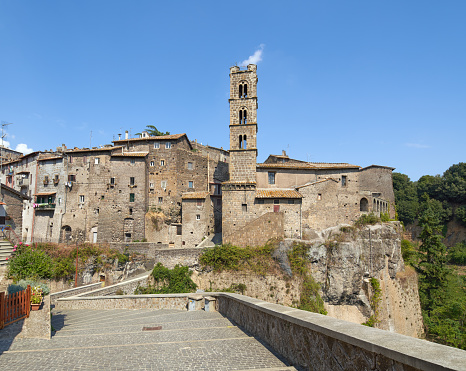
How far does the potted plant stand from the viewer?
34.4 ft

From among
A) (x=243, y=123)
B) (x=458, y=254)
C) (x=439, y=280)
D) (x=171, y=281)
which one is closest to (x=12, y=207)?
(x=171, y=281)

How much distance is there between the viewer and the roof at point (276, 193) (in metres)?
34.2

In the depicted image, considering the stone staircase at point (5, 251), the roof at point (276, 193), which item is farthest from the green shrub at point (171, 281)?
the stone staircase at point (5, 251)

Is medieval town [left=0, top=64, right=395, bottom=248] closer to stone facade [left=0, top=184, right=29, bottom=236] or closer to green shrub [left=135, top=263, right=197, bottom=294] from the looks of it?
green shrub [left=135, top=263, right=197, bottom=294]

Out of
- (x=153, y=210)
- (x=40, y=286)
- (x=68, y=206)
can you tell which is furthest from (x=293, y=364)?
(x=68, y=206)

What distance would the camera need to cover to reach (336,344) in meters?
4.81

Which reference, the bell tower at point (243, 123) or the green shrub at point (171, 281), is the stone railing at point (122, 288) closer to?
the green shrub at point (171, 281)

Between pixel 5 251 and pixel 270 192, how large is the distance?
79.8 ft

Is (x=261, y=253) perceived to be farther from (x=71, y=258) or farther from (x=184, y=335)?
(x=184, y=335)

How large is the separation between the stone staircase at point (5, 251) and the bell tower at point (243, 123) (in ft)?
69.5

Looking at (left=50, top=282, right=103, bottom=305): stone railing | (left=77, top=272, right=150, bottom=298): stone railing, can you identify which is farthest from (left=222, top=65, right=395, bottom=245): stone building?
(left=50, top=282, right=103, bottom=305): stone railing

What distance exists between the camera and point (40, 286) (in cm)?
1163

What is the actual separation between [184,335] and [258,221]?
25.0m

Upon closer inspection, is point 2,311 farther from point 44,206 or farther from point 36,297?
point 44,206
